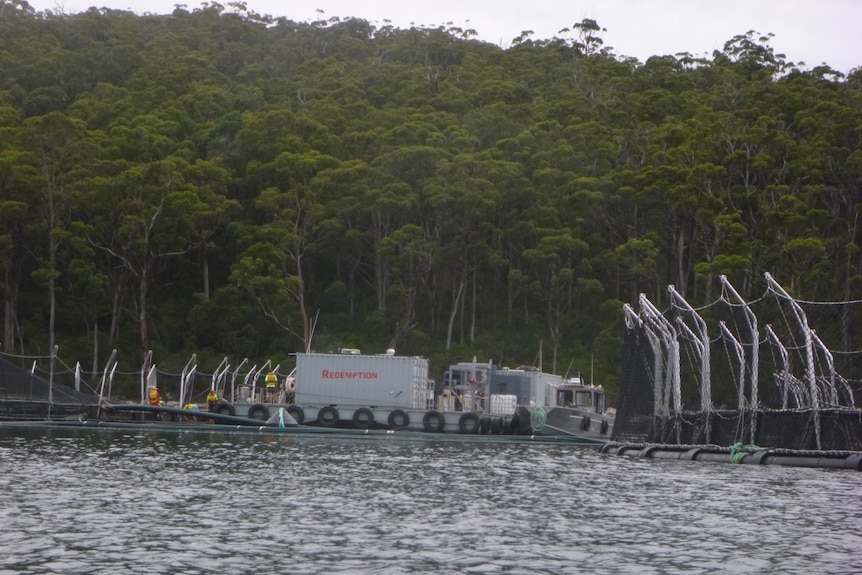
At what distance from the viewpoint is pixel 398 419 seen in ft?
151

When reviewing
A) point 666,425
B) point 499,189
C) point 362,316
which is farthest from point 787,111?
point 666,425

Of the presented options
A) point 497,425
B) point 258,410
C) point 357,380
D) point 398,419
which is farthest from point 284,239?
point 497,425

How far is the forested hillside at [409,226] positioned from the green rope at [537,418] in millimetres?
12541

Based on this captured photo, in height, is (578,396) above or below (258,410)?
above

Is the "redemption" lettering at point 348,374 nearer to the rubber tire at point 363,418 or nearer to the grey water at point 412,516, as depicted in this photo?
the rubber tire at point 363,418

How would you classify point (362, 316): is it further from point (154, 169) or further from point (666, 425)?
point (666, 425)

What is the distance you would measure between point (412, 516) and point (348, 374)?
2906cm

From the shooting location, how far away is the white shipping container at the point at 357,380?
4703cm

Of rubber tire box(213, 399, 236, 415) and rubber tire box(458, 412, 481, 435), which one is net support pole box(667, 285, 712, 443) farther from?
rubber tire box(213, 399, 236, 415)

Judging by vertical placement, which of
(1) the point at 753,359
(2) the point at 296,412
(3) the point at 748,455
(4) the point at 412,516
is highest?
(1) the point at 753,359

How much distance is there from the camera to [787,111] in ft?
230

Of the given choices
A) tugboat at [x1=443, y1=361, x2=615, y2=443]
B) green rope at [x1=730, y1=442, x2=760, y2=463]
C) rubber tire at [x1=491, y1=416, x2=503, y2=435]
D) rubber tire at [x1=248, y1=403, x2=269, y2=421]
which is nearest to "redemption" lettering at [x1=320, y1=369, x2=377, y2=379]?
rubber tire at [x1=248, y1=403, x2=269, y2=421]

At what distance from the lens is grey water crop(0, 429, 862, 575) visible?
1434 cm

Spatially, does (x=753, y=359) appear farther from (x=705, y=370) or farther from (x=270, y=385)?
(x=270, y=385)
